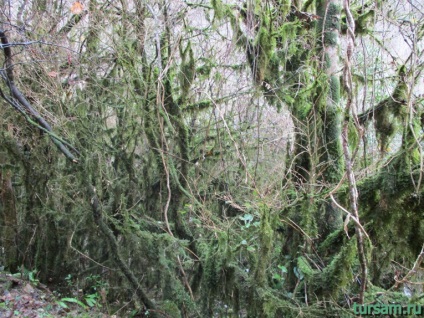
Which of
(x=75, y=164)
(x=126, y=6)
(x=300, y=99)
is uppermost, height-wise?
(x=126, y=6)

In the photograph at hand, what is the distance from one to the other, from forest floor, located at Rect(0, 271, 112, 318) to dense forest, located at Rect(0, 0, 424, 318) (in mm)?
220

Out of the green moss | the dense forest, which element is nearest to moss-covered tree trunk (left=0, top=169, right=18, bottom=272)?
the dense forest

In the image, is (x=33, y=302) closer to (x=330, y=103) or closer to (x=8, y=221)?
(x=8, y=221)

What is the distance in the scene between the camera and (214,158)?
5242 mm

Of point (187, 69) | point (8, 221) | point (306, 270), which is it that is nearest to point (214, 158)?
point (187, 69)

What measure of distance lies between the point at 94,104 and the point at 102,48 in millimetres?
853

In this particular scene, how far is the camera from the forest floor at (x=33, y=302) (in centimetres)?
421

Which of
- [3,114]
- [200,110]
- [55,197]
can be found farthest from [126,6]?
[55,197]

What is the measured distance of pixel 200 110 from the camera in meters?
4.98

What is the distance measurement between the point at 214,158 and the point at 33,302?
3069 mm

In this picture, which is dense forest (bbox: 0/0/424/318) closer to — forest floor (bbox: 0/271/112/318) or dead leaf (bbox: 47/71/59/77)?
dead leaf (bbox: 47/71/59/77)

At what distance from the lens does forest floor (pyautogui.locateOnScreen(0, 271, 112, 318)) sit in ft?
13.8

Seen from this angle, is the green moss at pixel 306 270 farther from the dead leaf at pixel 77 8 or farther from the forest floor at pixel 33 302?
the dead leaf at pixel 77 8

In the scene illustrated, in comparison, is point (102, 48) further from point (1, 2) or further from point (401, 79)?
point (401, 79)
